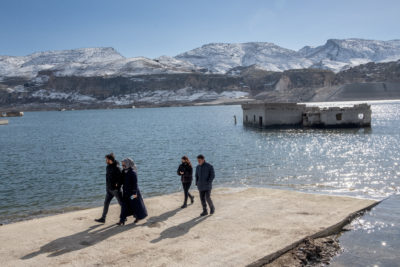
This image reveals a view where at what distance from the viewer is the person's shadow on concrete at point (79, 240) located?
8031mm

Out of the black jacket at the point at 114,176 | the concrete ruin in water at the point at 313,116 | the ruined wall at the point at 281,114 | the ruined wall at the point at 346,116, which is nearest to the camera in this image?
the black jacket at the point at 114,176

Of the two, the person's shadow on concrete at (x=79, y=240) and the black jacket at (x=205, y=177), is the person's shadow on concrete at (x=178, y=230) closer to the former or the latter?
the black jacket at (x=205, y=177)

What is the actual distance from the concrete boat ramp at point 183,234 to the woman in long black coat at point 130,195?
1.00 feet

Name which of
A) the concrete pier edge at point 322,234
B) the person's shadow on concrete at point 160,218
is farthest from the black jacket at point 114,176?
the concrete pier edge at point 322,234

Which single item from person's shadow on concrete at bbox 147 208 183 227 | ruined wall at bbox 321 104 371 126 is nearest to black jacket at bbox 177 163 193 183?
person's shadow on concrete at bbox 147 208 183 227

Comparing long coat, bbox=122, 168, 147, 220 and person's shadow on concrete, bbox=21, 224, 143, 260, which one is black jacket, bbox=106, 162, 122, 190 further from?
person's shadow on concrete, bbox=21, 224, 143, 260

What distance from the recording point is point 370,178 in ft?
58.6

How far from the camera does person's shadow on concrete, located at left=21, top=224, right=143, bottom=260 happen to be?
8.03 m

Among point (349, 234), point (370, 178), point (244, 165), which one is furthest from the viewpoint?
point (244, 165)

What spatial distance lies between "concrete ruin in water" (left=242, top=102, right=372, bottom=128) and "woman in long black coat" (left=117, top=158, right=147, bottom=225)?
3913 cm

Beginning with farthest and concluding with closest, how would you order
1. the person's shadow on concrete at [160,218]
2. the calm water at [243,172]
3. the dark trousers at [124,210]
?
the calm water at [243,172], the person's shadow on concrete at [160,218], the dark trousers at [124,210]

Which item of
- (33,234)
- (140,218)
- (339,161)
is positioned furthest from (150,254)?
(339,161)

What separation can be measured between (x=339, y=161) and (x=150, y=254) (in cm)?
1861

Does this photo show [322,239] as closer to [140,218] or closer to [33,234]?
[140,218]
